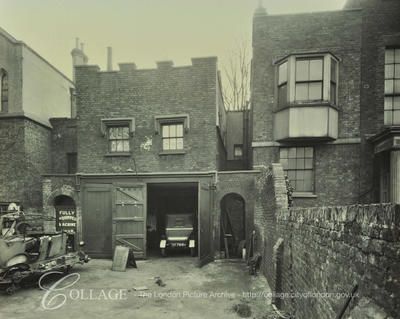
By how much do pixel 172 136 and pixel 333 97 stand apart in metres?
6.94

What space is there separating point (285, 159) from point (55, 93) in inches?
561

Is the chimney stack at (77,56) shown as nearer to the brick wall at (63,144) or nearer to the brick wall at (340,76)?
the brick wall at (63,144)

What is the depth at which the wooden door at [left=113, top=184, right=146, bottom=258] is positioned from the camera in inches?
465

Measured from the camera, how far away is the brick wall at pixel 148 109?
462 inches

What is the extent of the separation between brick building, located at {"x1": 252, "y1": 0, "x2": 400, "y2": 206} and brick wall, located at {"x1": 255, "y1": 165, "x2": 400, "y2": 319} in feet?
17.7

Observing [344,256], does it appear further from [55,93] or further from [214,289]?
[55,93]

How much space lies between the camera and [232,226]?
1431 cm

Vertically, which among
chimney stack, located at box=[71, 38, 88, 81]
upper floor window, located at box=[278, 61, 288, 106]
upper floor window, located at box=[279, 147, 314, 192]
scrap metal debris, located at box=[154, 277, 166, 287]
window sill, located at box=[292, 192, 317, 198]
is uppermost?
chimney stack, located at box=[71, 38, 88, 81]

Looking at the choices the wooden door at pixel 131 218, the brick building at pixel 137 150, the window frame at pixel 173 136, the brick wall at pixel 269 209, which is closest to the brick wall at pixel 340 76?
the brick wall at pixel 269 209

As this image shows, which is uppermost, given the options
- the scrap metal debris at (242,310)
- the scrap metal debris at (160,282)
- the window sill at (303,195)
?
the window sill at (303,195)

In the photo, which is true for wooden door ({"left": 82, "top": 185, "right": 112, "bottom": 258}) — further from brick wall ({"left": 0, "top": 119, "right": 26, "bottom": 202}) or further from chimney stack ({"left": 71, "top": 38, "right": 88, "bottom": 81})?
chimney stack ({"left": 71, "top": 38, "right": 88, "bottom": 81})

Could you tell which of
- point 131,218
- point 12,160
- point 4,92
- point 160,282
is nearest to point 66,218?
point 131,218

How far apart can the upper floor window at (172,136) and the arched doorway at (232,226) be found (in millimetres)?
3253

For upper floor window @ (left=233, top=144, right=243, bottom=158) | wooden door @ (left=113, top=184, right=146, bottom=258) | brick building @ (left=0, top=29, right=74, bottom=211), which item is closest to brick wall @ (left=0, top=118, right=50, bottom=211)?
brick building @ (left=0, top=29, right=74, bottom=211)
